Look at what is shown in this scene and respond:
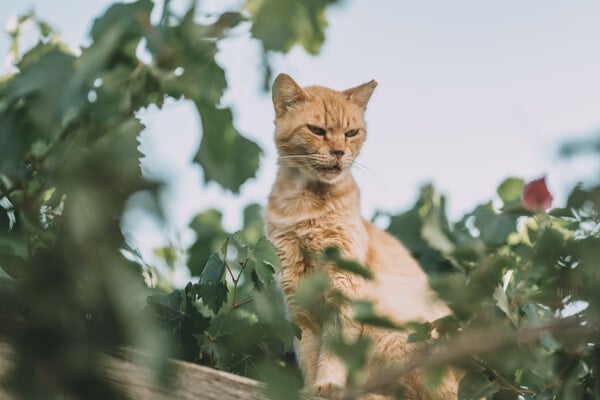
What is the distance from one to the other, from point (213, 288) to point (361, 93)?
184 centimetres

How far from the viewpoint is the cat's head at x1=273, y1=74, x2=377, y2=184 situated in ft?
10.3

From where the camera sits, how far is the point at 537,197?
4.33 ft

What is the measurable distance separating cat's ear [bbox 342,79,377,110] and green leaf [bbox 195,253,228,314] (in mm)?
1730

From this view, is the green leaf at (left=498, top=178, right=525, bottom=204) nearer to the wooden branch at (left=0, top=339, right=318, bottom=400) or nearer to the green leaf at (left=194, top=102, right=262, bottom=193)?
the wooden branch at (left=0, top=339, right=318, bottom=400)

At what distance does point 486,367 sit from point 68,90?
1.06 m

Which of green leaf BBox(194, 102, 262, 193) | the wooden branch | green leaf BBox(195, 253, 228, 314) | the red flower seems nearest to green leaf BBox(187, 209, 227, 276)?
green leaf BBox(195, 253, 228, 314)

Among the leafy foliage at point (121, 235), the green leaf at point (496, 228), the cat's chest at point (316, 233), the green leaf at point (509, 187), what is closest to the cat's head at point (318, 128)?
the cat's chest at point (316, 233)

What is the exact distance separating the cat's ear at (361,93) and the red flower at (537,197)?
2184 millimetres

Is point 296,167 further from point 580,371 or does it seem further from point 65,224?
point 65,224

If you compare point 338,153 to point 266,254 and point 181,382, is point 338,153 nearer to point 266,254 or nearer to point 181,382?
point 266,254

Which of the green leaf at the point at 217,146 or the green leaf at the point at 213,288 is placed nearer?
the green leaf at the point at 217,146

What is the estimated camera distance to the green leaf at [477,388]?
4.72 ft

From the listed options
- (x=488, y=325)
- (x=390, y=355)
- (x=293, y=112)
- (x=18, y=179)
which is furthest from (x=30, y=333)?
(x=293, y=112)

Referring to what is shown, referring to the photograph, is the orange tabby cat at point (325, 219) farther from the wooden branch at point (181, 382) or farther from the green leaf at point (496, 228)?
the wooden branch at point (181, 382)
